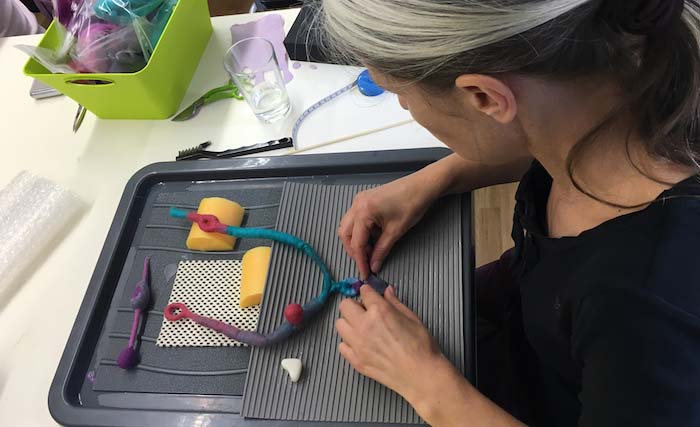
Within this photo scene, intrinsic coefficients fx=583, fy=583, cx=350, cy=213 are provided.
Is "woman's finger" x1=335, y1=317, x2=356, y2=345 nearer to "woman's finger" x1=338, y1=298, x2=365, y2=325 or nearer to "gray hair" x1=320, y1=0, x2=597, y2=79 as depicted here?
"woman's finger" x1=338, y1=298, x2=365, y2=325

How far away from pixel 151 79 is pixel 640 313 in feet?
2.48

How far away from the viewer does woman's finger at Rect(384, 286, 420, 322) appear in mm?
659

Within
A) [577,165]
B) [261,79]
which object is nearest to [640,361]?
[577,165]

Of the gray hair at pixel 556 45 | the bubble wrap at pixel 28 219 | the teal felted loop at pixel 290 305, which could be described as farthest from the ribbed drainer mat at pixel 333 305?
the bubble wrap at pixel 28 219

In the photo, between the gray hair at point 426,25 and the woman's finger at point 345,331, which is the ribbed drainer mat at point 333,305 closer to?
the woman's finger at point 345,331

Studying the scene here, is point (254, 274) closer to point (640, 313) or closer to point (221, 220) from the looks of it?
point (221, 220)

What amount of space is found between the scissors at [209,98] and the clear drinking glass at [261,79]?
3 cm

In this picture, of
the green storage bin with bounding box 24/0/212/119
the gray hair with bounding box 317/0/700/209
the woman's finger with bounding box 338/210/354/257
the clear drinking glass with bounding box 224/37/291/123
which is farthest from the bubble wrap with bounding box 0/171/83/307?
the gray hair with bounding box 317/0/700/209

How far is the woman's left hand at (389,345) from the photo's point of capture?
0.62 meters

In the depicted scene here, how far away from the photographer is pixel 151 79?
912mm

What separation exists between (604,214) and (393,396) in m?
0.29

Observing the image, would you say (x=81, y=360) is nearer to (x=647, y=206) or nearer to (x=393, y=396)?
(x=393, y=396)

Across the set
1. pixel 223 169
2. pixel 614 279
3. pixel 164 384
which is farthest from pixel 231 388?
pixel 614 279

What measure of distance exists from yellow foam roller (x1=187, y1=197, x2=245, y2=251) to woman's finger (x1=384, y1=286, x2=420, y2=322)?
241mm
